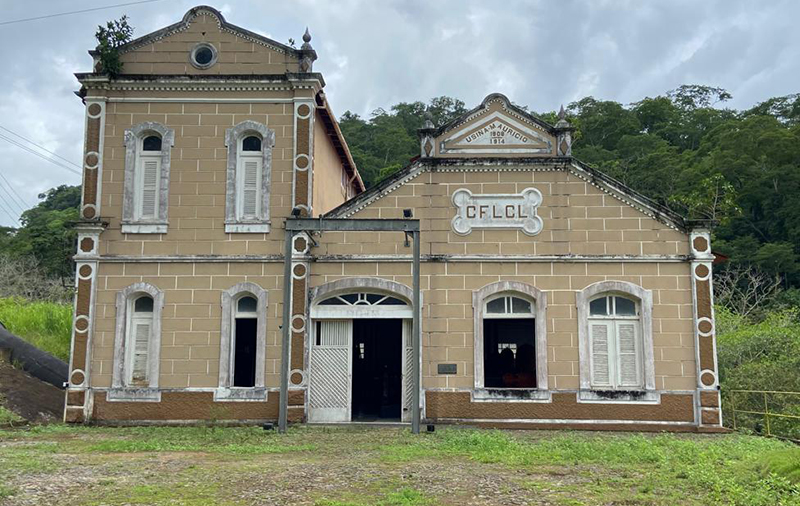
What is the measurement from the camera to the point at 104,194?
15.3 meters

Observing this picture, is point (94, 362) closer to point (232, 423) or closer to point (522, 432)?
point (232, 423)

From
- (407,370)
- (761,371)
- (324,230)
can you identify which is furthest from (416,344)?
(761,371)

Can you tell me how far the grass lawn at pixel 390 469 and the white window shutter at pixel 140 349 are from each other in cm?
191

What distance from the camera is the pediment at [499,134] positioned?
15305 mm

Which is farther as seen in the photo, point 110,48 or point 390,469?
point 110,48

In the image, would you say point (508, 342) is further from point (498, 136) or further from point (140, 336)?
point (140, 336)

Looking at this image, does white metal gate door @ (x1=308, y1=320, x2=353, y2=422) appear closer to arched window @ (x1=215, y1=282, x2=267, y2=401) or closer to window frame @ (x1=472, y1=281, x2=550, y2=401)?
arched window @ (x1=215, y1=282, x2=267, y2=401)

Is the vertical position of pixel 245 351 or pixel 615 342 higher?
pixel 615 342

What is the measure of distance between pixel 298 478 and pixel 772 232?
108 ft

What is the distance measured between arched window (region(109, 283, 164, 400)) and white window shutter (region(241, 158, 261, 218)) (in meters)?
2.43

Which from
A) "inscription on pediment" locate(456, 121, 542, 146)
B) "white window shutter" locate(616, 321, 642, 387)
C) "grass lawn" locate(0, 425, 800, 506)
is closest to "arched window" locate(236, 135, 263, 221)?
"inscription on pediment" locate(456, 121, 542, 146)

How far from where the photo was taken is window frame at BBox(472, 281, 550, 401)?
1453cm

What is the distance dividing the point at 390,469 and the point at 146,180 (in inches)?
358

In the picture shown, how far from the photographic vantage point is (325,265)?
15031 mm
